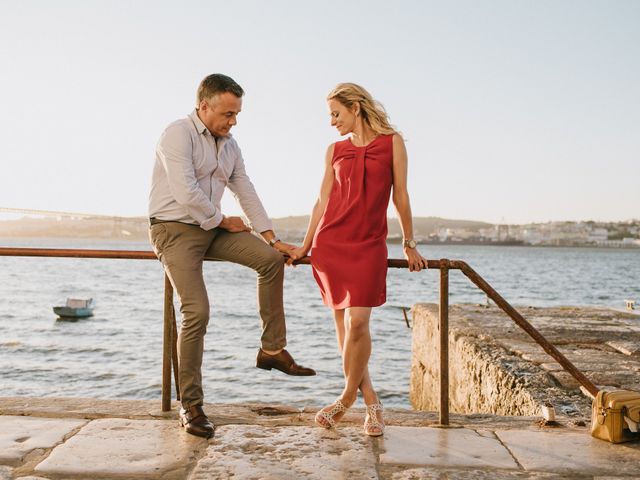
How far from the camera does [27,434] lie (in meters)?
3.58

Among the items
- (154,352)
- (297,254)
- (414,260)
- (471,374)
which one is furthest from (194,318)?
(154,352)

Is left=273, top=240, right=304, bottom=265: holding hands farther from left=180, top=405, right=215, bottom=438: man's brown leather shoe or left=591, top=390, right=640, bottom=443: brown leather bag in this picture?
left=591, top=390, right=640, bottom=443: brown leather bag

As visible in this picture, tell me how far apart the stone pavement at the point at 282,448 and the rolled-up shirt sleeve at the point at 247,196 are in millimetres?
1220

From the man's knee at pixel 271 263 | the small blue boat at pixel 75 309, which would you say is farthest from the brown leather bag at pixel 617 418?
the small blue boat at pixel 75 309

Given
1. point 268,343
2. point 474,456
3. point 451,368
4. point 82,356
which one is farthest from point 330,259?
point 82,356

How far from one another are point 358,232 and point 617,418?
5.78ft

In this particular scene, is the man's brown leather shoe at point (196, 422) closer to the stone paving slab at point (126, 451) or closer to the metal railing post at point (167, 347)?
the stone paving slab at point (126, 451)

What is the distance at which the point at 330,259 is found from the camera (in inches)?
153

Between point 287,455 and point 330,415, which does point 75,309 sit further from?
point 287,455

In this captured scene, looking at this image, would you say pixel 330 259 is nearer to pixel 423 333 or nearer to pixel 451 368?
pixel 451 368

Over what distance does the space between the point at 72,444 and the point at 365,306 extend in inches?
68.0

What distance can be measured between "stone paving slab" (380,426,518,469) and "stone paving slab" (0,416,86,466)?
176 cm

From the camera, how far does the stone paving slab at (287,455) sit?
10.1 ft

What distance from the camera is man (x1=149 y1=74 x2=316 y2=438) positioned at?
3730mm
